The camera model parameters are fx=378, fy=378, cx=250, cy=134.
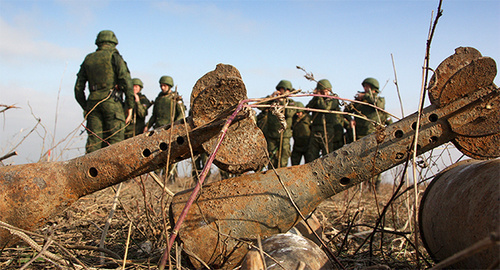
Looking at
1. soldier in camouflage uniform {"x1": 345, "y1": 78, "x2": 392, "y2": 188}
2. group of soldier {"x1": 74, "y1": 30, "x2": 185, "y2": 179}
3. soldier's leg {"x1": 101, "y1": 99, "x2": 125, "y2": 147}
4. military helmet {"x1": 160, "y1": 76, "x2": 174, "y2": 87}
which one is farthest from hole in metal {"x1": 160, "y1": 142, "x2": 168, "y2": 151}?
military helmet {"x1": 160, "y1": 76, "x2": 174, "y2": 87}

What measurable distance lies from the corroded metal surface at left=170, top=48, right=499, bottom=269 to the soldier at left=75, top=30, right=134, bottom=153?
490cm

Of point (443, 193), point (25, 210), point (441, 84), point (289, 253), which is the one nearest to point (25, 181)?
point (25, 210)

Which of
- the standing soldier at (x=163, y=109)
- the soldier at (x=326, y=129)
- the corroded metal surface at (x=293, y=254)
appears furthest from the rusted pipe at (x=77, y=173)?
the soldier at (x=326, y=129)

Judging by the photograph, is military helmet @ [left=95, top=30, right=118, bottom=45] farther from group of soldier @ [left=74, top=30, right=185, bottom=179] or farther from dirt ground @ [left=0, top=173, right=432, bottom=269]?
dirt ground @ [left=0, top=173, right=432, bottom=269]

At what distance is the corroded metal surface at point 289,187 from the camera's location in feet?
7.16

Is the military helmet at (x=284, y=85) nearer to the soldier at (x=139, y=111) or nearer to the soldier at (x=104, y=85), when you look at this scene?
the soldier at (x=139, y=111)

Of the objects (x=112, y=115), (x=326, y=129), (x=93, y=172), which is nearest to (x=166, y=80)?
(x=112, y=115)

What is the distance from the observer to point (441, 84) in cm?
230

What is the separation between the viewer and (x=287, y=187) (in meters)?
2.26

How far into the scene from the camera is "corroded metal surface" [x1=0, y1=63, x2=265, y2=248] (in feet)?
7.40

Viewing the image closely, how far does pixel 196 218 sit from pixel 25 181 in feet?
3.51

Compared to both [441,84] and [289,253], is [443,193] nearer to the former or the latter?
[441,84]

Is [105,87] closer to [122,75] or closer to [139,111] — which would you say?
[122,75]

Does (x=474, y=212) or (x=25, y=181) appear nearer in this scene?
(x=474, y=212)
